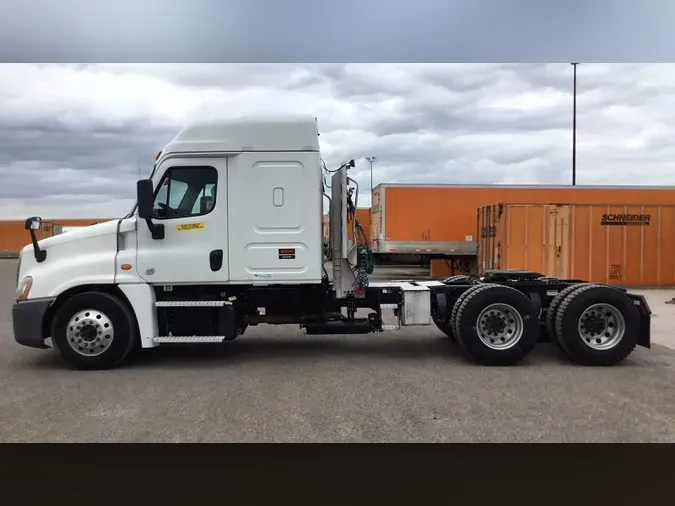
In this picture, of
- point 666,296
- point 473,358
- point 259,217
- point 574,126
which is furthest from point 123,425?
point 574,126

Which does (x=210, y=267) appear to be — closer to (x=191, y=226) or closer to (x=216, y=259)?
(x=216, y=259)

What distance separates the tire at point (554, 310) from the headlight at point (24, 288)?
685cm

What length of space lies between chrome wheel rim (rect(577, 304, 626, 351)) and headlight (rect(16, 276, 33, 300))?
23.6ft

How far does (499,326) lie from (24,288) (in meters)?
6.23

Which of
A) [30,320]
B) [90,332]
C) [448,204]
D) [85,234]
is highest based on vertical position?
[448,204]

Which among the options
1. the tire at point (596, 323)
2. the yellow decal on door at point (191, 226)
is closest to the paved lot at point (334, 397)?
the tire at point (596, 323)

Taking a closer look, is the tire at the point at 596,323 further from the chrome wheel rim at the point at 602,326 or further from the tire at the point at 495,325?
the tire at the point at 495,325

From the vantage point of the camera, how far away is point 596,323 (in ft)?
24.4

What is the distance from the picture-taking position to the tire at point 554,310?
7477mm

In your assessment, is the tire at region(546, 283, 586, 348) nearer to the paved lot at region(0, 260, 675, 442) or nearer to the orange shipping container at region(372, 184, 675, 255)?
the paved lot at region(0, 260, 675, 442)

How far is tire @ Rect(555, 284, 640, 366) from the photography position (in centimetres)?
731

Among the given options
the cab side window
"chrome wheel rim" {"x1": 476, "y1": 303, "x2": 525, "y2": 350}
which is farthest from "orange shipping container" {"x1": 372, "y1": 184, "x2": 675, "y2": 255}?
the cab side window

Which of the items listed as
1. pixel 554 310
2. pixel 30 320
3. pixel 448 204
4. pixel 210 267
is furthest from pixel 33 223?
pixel 448 204

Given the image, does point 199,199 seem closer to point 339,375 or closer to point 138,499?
point 339,375
